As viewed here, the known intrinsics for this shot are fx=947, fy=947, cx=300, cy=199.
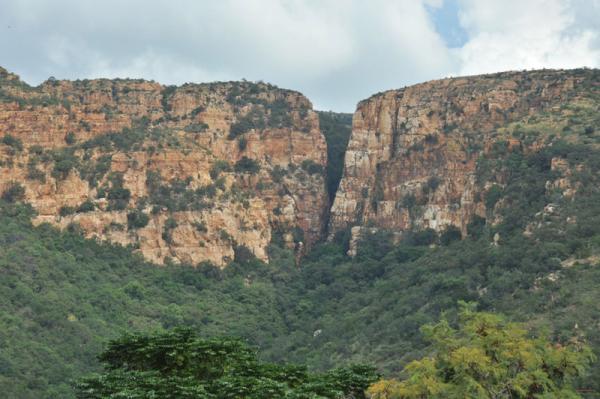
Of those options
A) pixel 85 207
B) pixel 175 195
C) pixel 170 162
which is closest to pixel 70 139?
pixel 85 207

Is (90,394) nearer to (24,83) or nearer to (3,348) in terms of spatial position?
(3,348)

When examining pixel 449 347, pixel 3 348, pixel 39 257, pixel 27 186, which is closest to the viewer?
pixel 449 347

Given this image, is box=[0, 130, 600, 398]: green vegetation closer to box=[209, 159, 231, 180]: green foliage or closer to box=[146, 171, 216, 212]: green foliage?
box=[146, 171, 216, 212]: green foliage

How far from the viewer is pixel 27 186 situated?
254 ft

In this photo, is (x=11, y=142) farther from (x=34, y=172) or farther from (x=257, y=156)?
(x=257, y=156)

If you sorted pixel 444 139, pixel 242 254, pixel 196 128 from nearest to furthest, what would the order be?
pixel 444 139, pixel 242 254, pixel 196 128

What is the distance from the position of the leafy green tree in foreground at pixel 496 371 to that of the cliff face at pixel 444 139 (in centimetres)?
4038

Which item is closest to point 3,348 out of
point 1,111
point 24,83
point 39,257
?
point 39,257

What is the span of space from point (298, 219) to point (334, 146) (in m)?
12.1

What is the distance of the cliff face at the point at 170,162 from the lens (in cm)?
7944

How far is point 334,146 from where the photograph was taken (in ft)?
337

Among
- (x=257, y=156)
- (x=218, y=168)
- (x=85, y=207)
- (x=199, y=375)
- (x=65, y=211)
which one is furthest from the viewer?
(x=257, y=156)

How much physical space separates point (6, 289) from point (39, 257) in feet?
23.1

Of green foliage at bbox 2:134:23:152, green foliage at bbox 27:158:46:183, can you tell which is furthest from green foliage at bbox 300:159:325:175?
green foliage at bbox 2:134:23:152
